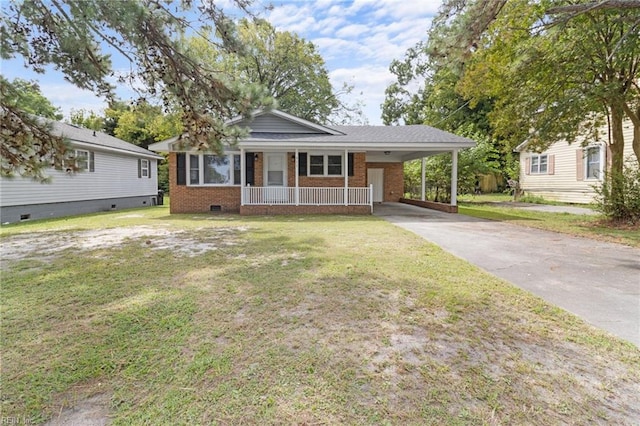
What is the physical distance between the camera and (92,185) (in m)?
16.2

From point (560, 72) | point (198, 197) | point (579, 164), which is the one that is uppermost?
point (560, 72)

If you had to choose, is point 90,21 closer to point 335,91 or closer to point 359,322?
point 359,322

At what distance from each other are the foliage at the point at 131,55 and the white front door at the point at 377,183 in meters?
14.1

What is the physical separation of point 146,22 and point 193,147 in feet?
6.24

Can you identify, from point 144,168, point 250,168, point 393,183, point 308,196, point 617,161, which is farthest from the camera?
point 144,168

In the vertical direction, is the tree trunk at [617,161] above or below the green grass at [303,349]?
above

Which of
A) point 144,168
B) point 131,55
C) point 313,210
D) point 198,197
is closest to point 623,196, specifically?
point 313,210

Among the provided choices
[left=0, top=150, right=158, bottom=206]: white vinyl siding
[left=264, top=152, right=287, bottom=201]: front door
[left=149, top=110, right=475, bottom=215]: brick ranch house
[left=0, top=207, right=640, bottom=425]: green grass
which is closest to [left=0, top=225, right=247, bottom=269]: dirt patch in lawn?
[left=0, top=207, right=640, bottom=425]: green grass

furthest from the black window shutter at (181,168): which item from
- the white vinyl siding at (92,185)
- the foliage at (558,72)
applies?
the foliage at (558,72)

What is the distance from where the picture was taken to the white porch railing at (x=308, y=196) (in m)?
13.8

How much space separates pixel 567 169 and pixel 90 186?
23.6m

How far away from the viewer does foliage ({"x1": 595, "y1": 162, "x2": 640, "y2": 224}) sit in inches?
378

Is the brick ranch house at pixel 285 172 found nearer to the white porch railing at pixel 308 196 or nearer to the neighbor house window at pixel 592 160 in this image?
the white porch railing at pixel 308 196

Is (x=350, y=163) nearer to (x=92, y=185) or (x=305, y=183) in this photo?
(x=305, y=183)
